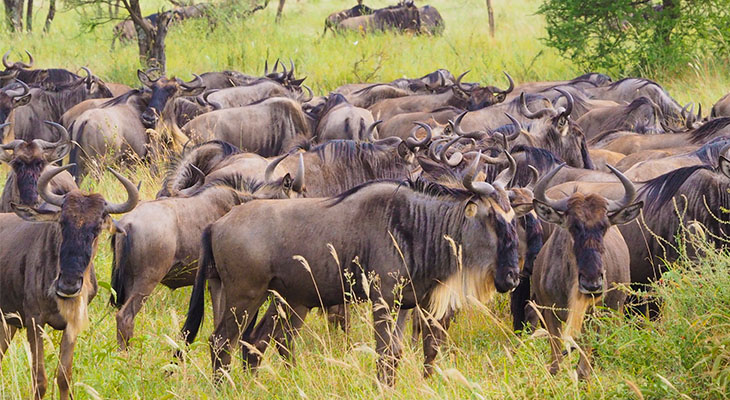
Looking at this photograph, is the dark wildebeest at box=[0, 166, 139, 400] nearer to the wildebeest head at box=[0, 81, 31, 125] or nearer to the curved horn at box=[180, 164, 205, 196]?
the curved horn at box=[180, 164, 205, 196]

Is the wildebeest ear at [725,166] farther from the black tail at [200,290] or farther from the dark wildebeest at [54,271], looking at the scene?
the dark wildebeest at [54,271]

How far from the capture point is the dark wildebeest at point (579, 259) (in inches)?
193

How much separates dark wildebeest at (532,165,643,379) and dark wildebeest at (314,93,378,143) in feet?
17.2

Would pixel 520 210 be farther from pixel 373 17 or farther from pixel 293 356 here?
pixel 373 17

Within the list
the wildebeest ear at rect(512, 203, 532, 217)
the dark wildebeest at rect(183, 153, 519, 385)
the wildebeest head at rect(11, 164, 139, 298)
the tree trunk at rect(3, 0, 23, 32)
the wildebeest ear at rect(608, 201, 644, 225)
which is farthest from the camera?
the tree trunk at rect(3, 0, 23, 32)

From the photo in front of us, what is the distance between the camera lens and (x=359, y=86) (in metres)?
14.7

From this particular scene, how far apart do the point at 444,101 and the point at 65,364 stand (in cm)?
841

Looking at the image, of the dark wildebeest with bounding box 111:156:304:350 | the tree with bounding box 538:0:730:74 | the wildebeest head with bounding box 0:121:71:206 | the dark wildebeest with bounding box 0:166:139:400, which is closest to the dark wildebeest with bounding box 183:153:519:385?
the dark wildebeest with bounding box 0:166:139:400

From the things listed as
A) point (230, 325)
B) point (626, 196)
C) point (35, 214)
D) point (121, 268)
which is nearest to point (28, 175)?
point (121, 268)

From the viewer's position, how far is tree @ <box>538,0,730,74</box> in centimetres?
1559

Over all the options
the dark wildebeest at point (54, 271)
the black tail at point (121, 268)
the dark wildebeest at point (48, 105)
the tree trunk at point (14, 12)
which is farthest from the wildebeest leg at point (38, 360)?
the tree trunk at point (14, 12)

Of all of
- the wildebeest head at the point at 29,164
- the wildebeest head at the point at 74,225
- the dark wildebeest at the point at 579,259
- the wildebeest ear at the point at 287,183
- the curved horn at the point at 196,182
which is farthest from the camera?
the wildebeest head at the point at 29,164

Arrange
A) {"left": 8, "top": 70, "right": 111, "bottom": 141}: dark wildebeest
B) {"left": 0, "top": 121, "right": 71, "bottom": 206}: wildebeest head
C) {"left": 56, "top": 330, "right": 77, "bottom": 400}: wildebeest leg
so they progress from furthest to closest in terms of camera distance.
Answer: {"left": 8, "top": 70, "right": 111, "bottom": 141}: dark wildebeest
{"left": 0, "top": 121, "right": 71, "bottom": 206}: wildebeest head
{"left": 56, "top": 330, "right": 77, "bottom": 400}: wildebeest leg

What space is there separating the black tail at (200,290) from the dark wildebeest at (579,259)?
192 centimetres
